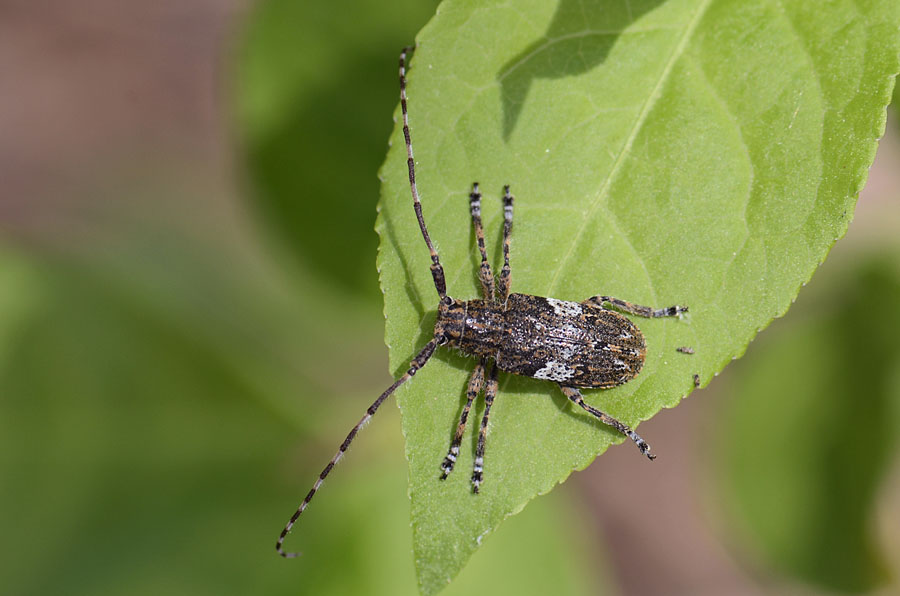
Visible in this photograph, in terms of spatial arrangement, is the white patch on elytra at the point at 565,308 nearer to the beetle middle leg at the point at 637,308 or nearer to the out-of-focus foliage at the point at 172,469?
the beetle middle leg at the point at 637,308

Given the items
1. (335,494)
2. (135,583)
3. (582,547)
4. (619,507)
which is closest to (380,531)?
(335,494)

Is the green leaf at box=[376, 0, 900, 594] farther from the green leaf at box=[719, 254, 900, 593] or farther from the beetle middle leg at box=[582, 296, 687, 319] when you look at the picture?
the green leaf at box=[719, 254, 900, 593]

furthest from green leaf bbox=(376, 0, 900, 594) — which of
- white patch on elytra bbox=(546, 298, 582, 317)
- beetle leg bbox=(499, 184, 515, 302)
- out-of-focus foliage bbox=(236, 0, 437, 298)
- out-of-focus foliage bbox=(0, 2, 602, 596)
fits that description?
out-of-focus foliage bbox=(0, 2, 602, 596)

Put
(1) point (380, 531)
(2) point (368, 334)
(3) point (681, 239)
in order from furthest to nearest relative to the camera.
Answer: (2) point (368, 334), (1) point (380, 531), (3) point (681, 239)

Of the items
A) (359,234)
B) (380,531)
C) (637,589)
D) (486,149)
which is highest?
(486,149)

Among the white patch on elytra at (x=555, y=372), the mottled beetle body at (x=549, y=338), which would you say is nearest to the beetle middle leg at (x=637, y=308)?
the mottled beetle body at (x=549, y=338)

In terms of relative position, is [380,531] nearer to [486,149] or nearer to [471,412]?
[471,412]

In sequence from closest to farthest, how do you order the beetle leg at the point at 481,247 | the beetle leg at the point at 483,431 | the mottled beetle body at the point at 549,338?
the beetle leg at the point at 483,431
the beetle leg at the point at 481,247
the mottled beetle body at the point at 549,338
